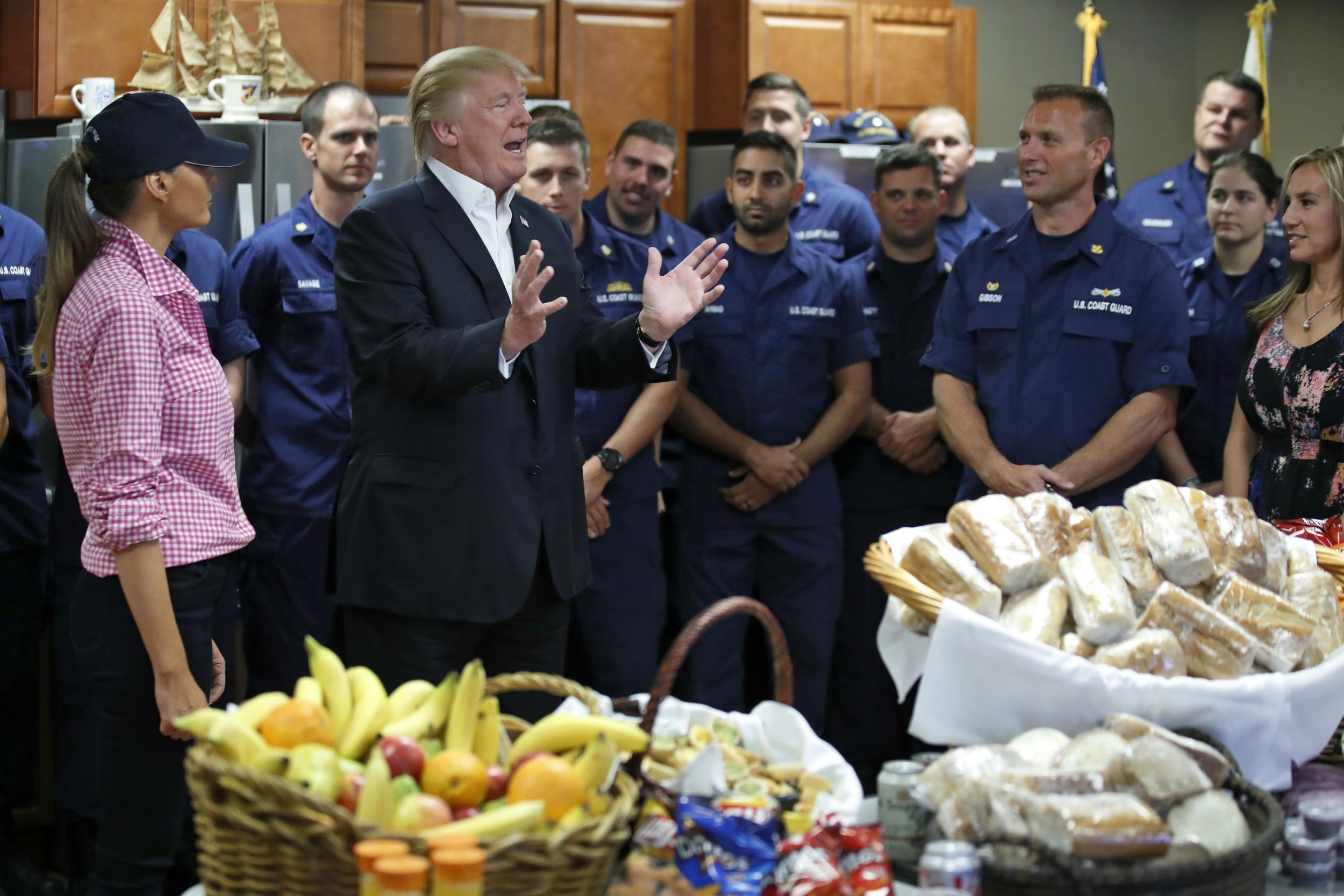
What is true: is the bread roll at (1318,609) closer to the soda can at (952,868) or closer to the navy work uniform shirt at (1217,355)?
the soda can at (952,868)

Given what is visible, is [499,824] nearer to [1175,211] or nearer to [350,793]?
[350,793]

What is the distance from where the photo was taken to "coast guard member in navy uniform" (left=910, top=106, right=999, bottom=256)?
4.78m

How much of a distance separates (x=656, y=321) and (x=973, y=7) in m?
5.31

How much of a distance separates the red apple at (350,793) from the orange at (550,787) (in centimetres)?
15

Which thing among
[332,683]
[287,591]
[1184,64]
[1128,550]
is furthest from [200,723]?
[1184,64]

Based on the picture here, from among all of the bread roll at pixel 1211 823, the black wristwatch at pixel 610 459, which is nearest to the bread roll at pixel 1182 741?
the bread roll at pixel 1211 823

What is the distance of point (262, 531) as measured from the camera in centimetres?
362

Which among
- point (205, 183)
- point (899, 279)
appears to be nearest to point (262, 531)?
point (205, 183)

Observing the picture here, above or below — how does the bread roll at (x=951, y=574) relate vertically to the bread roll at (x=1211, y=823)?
above

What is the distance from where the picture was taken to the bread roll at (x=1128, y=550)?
2.01 meters

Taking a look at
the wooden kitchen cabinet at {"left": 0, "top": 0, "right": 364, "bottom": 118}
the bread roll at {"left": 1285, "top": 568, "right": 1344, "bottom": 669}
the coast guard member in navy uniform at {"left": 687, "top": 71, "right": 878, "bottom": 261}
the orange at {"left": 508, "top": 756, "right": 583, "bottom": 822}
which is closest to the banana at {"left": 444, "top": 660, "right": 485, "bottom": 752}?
the orange at {"left": 508, "top": 756, "right": 583, "bottom": 822}

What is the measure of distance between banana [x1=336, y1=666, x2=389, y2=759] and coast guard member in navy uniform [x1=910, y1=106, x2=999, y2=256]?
334 centimetres

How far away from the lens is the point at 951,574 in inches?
78.6

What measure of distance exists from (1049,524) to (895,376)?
210 cm
